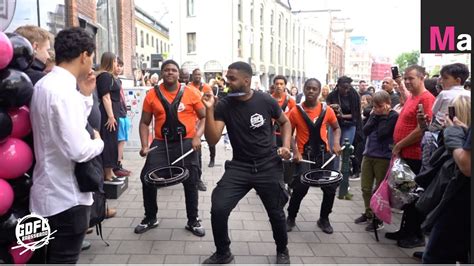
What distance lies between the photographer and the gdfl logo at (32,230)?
252 cm

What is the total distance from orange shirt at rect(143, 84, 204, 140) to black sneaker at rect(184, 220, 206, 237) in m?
1.04

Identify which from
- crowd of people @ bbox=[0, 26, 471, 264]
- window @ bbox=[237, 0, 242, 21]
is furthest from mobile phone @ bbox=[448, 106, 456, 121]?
window @ bbox=[237, 0, 242, 21]

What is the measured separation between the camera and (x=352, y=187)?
7.39 metres

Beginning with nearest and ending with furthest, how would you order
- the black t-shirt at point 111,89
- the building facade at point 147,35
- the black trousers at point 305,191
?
the black trousers at point 305,191 → the black t-shirt at point 111,89 → the building facade at point 147,35

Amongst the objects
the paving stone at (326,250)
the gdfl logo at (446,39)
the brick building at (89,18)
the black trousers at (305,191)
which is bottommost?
the paving stone at (326,250)

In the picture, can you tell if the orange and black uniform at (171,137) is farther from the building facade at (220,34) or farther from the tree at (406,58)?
the tree at (406,58)

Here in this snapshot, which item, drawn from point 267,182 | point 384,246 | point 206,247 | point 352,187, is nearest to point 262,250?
point 206,247

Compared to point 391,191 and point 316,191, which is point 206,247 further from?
point 316,191

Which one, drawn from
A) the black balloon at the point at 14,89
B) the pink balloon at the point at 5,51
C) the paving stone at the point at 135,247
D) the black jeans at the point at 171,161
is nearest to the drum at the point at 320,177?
the black jeans at the point at 171,161

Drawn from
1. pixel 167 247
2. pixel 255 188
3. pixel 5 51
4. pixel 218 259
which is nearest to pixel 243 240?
pixel 218 259

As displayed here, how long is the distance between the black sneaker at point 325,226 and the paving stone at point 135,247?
6.80 ft

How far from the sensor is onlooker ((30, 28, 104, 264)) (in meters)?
2.40

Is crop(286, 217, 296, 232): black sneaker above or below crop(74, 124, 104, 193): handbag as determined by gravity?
below

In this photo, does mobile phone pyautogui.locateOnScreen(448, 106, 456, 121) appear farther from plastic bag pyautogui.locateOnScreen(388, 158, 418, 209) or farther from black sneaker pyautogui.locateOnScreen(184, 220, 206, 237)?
black sneaker pyautogui.locateOnScreen(184, 220, 206, 237)
